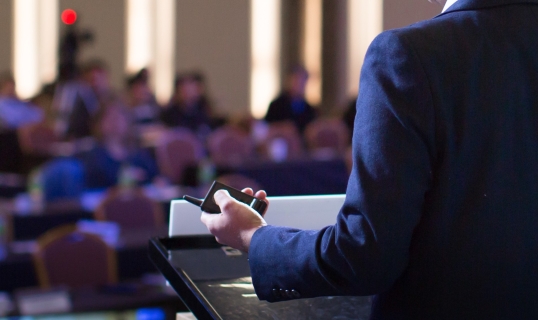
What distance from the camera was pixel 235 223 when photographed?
938mm

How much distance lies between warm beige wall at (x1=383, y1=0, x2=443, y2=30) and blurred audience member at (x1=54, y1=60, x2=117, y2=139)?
586cm

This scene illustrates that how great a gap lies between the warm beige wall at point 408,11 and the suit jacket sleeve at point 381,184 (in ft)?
1.55

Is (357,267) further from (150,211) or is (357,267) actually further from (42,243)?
(150,211)

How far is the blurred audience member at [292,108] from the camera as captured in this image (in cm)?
859

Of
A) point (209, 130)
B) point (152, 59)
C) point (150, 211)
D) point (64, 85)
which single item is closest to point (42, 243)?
point (150, 211)

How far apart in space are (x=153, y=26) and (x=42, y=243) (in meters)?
8.40

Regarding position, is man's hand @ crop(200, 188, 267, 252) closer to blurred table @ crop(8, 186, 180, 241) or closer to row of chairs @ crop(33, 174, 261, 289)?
row of chairs @ crop(33, 174, 261, 289)

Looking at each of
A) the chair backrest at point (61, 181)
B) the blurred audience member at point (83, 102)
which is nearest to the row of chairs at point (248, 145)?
the blurred audience member at point (83, 102)

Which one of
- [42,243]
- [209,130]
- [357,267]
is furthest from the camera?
[209,130]

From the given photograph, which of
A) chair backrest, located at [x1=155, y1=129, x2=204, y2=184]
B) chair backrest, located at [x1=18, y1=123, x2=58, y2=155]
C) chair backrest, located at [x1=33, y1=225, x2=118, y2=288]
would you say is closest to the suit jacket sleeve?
chair backrest, located at [x1=33, y1=225, x2=118, y2=288]

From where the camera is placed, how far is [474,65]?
84cm

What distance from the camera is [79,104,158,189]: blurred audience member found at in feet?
18.6

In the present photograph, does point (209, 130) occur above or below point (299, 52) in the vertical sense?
below

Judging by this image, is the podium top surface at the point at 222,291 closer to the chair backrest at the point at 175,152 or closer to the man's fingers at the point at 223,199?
the man's fingers at the point at 223,199
